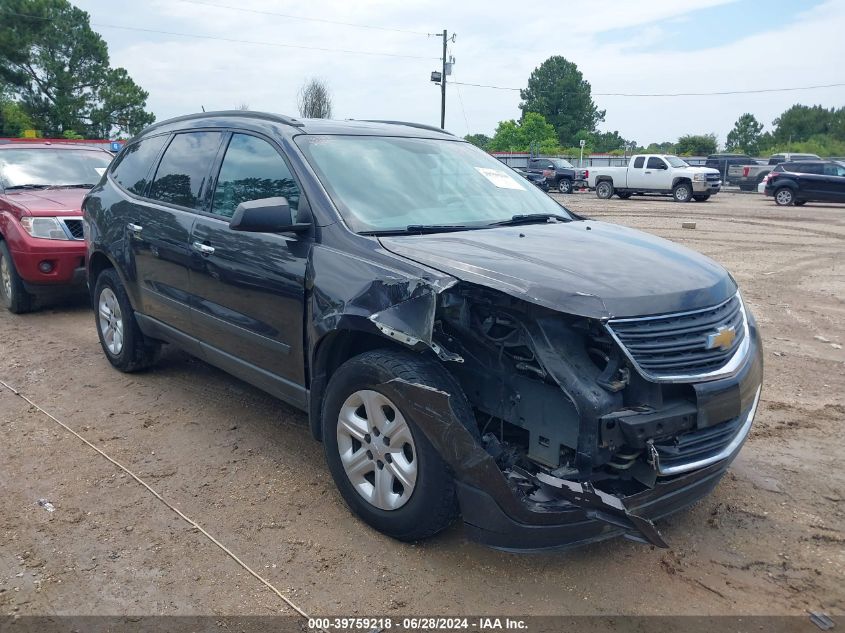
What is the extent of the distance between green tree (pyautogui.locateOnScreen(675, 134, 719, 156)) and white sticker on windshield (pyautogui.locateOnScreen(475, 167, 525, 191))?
6719 cm

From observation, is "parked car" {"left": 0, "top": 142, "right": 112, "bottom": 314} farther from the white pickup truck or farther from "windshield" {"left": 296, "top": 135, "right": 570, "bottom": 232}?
the white pickup truck

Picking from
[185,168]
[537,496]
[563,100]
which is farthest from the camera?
[563,100]

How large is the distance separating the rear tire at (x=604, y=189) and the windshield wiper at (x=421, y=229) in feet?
89.1

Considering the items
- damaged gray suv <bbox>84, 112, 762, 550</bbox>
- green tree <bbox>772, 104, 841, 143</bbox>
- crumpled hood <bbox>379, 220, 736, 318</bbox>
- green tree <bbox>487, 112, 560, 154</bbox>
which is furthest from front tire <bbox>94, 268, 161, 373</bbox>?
green tree <bbox>772, 104, 841, 143</bbox>

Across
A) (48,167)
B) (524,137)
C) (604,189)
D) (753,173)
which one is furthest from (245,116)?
(524,137)

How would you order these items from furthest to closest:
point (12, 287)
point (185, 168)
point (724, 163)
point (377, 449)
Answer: point (724, 163), point (12, 287), point (185, 168), point (377, 449)

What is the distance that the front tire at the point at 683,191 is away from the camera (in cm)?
2708

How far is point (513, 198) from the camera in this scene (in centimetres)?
428

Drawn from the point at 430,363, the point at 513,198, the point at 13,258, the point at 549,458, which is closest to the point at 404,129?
the point at 513,198

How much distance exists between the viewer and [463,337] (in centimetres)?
296

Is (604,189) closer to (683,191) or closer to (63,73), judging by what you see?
(683,191)

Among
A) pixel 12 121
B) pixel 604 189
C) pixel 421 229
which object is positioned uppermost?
pixel 12 121

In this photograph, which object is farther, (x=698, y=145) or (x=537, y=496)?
(x=698, y=145)

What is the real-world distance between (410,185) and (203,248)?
1.29 metres
